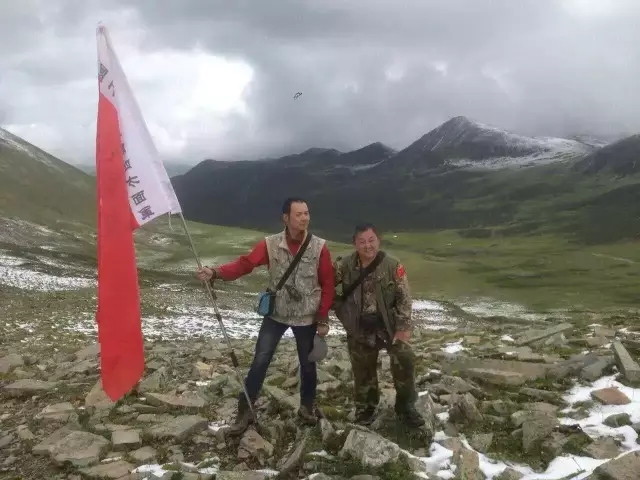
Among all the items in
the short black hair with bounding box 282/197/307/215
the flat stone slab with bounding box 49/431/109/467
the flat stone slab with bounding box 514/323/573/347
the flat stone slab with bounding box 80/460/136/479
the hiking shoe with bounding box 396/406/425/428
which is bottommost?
the flat stone slab with bounding box 514/323/573/347

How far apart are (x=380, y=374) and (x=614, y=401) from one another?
476cm

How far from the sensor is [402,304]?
8.23 meters

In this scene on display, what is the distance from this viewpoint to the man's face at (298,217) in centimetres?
796

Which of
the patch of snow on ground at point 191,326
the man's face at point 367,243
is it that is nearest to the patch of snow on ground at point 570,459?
the man's face at point 367,243

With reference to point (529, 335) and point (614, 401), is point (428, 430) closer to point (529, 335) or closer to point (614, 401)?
point (614, 401)

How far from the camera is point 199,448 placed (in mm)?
8375

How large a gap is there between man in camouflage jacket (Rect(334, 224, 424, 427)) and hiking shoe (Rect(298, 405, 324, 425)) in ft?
3.65

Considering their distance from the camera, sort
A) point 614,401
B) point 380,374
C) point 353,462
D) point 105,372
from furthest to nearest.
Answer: point 380,374
point 614,401
point 105,372
point 353,462

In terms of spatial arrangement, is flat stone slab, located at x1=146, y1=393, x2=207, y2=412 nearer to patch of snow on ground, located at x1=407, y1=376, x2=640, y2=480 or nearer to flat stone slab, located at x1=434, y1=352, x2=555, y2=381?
patch of snow on ground, located at x1=407, y1=376, x2=640, y2=480

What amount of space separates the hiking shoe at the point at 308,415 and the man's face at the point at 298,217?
2.96 m

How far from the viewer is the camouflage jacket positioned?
8180 mm

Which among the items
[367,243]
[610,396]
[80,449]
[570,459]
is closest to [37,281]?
[80,449]

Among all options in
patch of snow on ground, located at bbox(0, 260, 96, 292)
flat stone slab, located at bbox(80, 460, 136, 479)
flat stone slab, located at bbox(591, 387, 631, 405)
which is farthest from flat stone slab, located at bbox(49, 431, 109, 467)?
patch of snow on ground, located at bbox(0, 260, 96, 292)

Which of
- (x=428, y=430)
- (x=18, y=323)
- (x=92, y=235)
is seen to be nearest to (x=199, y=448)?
(x=428, y=430)
